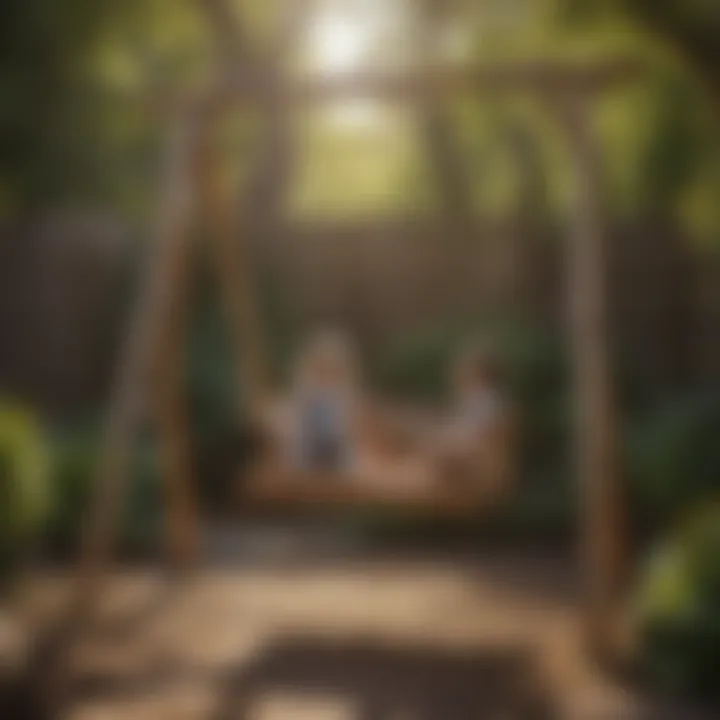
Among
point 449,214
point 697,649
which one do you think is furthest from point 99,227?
point 697,649

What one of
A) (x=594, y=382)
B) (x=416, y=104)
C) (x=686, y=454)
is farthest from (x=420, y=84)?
(x=686, y=454)

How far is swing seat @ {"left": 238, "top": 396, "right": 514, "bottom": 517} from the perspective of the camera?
3740 millimetres

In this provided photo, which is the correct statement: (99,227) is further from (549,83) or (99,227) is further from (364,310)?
(549,83)

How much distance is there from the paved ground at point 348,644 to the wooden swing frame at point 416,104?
0.20 metres

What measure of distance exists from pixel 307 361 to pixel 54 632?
1095 millimetres

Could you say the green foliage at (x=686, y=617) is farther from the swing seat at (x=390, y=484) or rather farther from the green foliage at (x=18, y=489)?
the green foliage at (x=18, y=489)

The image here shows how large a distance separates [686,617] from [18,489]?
1900mm

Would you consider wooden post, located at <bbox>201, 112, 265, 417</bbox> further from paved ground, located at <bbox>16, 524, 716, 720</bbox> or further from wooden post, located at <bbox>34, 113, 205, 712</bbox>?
paved ground, located at <bbox>16, 524, 716, 720</bbox>

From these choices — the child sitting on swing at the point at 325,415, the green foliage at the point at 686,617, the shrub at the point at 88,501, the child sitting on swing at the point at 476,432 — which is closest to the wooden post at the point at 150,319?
the child sitting on swing at the point at 325,415

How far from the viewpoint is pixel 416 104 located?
12.4ft

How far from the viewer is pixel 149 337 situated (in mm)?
3785

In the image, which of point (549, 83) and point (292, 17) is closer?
point (549, 83)

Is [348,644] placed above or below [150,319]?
below

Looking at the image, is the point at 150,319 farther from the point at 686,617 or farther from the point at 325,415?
the point at 686,617
